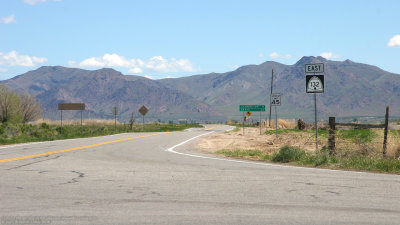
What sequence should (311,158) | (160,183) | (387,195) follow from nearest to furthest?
(387,195) → (160,183) → (311,158)

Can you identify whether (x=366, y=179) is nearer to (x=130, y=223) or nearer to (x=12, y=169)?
(x=130, y=223)

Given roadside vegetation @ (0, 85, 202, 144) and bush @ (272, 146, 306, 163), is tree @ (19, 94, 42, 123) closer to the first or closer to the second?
roadside vegetation @ (0, 85, 202, 144)

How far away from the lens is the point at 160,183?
9.86m

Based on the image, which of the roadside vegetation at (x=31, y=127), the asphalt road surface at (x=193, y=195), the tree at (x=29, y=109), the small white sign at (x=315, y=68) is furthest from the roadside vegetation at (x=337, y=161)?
the tree at (x=29, y=109)

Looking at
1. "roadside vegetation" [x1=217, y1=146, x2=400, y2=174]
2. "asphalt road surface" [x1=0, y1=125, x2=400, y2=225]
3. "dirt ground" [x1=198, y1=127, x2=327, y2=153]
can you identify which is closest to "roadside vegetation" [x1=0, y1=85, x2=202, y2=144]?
"dirt ground" [x1=198, y1=127, x2=327, y2=153]

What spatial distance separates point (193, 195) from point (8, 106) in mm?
57054

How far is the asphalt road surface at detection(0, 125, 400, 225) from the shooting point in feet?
22.6

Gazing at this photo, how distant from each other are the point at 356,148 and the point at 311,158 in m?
2.31

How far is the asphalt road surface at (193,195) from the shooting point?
22.6ft

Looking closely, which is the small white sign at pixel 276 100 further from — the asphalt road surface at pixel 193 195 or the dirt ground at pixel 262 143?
the asphalt road surface at pixel 193 195

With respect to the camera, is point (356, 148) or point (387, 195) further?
point (356, 148)

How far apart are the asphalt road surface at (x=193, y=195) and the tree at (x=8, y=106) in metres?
50.5

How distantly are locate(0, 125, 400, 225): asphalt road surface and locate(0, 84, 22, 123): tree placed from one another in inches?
1988

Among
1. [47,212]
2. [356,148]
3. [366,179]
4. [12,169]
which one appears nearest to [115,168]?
[12,169]
